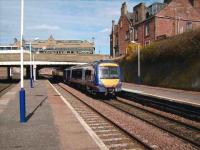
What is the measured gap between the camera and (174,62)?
40031mm

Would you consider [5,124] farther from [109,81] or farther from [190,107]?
[109,81]

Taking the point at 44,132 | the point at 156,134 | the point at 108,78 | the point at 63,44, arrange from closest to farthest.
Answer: the point at 44,132, the point at 156,134, the point at 108,78, the point at 63,44

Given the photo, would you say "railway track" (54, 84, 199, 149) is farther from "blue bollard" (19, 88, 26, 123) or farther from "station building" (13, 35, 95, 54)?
"station building" (13, 35, 95, 54)

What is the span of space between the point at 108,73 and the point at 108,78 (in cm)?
42

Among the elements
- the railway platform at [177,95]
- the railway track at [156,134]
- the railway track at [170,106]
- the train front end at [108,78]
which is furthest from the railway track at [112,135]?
the train front end at [108,78]

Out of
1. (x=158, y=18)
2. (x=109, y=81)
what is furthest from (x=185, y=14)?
→ (x=109, y=81)

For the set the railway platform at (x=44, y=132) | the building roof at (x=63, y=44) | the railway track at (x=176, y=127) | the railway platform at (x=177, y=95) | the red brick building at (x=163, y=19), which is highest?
the building roof at (x=63, y=44)

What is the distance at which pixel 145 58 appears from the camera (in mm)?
48656

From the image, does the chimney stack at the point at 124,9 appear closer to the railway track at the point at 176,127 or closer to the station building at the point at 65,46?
the railway track at the point at 176,127

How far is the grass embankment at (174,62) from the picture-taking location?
3570cm

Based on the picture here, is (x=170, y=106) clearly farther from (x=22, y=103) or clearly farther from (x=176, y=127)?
(x=22, y=103)

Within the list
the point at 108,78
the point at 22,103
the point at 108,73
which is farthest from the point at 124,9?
the point at 22,103

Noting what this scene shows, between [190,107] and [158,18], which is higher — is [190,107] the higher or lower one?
the lower one

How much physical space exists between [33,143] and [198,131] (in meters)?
7.06
